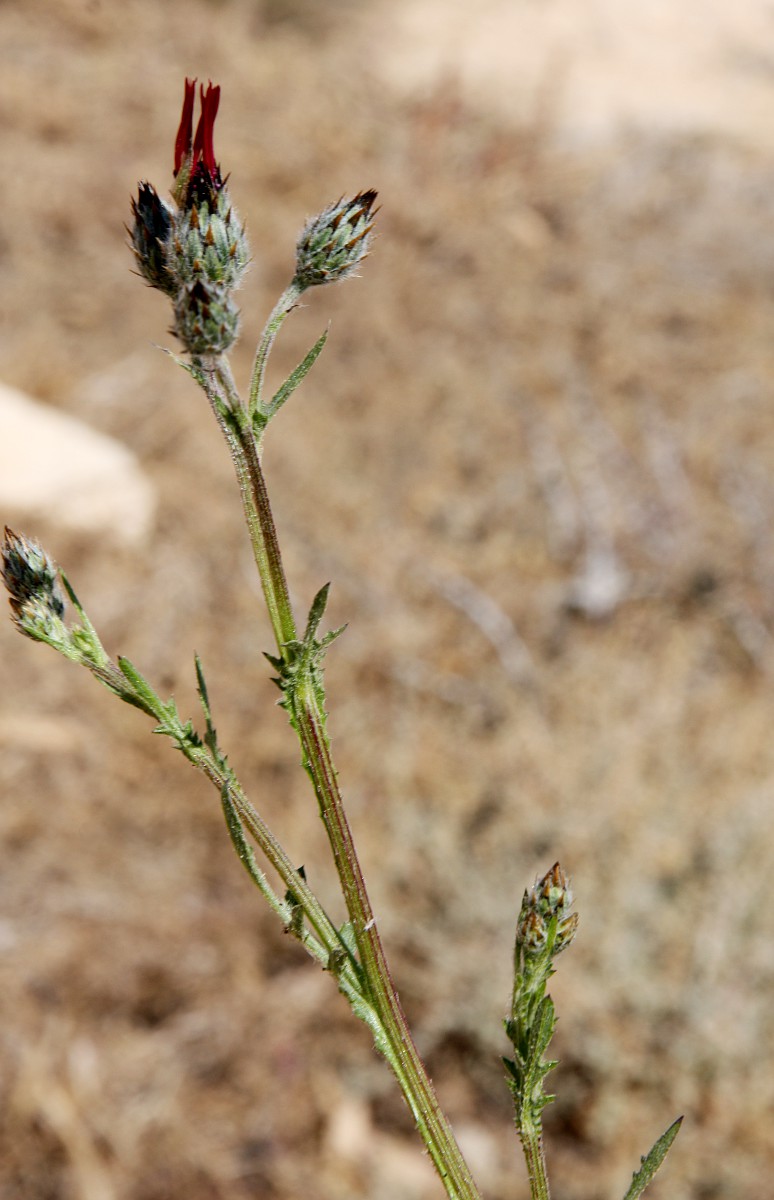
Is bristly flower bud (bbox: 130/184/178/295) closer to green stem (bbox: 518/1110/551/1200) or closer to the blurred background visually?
green stem (bbox: 518/1110/551/1200)


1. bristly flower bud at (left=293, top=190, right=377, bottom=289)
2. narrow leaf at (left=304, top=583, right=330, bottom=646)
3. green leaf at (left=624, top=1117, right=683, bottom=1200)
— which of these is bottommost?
green leaf at (left=624, top=1117, right=683, bottom=1200)

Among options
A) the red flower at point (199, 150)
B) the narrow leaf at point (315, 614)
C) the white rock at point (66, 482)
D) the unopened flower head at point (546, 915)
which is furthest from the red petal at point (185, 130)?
the white rock at point (66, 482)

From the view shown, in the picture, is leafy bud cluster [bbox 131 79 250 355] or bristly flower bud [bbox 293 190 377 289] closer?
leafy bud cluster [bbox 131 79 250 355]

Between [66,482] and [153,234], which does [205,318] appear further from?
[66,482]

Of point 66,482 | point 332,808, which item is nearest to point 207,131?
point 332,808

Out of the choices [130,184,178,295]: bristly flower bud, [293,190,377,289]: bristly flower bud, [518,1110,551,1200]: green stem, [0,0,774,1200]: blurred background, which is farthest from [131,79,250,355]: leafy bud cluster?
[0,0,774,1200]: blurred background

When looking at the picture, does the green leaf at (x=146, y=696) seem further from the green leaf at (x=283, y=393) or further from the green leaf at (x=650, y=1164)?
the green leaf at (x=650, y=1164)

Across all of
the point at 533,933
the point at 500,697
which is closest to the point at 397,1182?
the point at 500,697

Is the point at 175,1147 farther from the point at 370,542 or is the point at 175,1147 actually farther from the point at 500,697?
the point at 370,542
